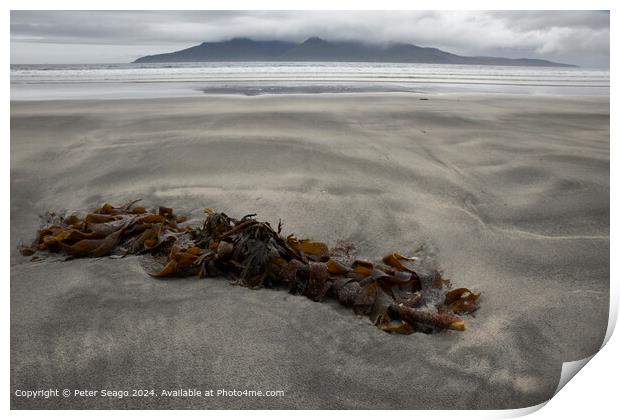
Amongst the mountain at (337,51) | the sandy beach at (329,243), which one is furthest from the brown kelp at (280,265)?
the mountain at (337,51)

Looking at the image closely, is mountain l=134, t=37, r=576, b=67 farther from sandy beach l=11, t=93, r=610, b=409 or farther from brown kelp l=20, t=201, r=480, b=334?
brown kelp l=20, t=201, r=480, b=334

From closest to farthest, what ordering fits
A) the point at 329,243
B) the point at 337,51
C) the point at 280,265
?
the point at 280,265 < the point at 329,243 < the point at 337,51

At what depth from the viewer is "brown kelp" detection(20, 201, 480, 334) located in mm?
1838

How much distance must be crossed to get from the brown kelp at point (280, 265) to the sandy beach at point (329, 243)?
6 centimetres

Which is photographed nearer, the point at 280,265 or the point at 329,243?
the point at 280,265

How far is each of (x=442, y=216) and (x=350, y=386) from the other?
1.39 meters

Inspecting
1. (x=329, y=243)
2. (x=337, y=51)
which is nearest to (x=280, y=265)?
(x=329, y=243)

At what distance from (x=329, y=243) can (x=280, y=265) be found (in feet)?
1.73

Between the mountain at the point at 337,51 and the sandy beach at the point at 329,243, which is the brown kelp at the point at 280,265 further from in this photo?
the mountain at the point at 337,51

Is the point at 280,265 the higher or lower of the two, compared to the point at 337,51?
lower

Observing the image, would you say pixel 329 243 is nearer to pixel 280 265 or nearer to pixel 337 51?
pixel 280 265

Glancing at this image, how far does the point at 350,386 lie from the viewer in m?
1.52

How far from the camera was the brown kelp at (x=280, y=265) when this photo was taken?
6.03 feet

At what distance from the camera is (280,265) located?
1946mm
